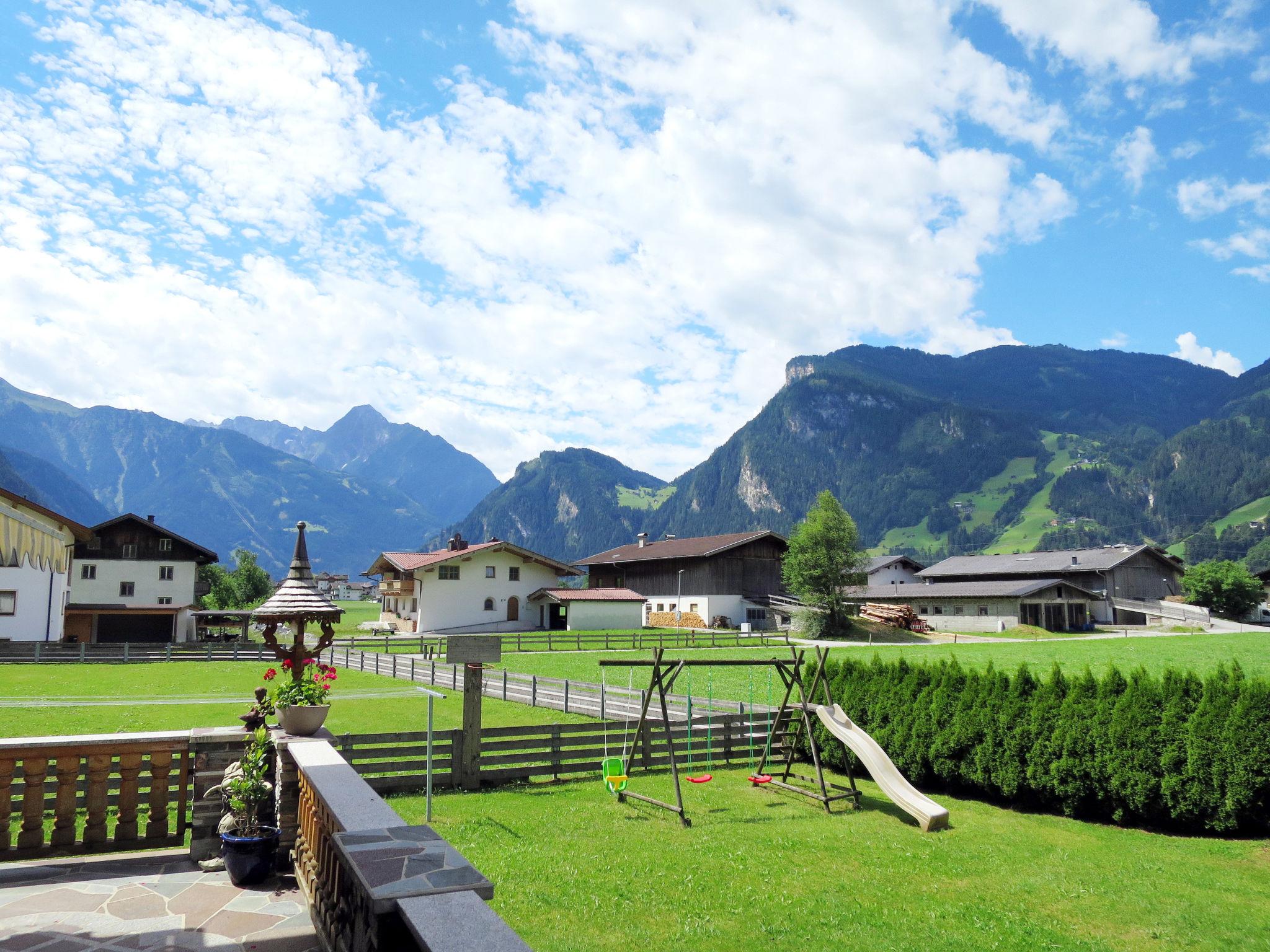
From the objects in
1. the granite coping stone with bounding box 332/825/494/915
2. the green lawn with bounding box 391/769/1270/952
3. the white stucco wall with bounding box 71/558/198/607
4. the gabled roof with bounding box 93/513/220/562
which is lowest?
the green lawn with bounding box 391/769/1270/952

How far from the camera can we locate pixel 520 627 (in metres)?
62.1

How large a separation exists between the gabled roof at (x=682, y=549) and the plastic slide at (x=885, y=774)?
48960 mm

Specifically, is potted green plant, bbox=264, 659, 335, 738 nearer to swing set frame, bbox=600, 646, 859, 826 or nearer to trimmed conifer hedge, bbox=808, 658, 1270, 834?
swing set frame, bbox=600, 646, 859, 826

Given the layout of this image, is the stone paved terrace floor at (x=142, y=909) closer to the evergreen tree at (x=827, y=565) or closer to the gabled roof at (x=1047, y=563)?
the evergreen tree at (x=827, y=565)

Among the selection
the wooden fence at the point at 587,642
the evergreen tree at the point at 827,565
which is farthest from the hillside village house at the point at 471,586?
the evergreen tree at the point at 827,565

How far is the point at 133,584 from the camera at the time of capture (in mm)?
56250

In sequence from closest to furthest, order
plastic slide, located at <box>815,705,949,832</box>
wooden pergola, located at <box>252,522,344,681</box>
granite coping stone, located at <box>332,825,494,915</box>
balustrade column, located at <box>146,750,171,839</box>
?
granite coping stone, located at <box>332,825,494,915</box> < balustrade column, located at <box>146,750,171,839</box> < wooden pergola, located at <box>252,522,344,681</box> < plastic slide, located at <box>815,705,949,832</box>

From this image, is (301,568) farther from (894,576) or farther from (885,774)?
(894,576)

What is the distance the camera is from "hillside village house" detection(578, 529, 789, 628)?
65.2m

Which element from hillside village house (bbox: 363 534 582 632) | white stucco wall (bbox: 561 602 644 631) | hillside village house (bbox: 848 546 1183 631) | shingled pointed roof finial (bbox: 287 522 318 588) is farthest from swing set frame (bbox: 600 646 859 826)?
white stucco wall (bbox: 561 602 644 631)

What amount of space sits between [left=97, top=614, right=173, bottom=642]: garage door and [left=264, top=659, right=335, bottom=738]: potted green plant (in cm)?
5798

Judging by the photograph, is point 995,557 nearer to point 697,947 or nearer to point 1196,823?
point 1196,823

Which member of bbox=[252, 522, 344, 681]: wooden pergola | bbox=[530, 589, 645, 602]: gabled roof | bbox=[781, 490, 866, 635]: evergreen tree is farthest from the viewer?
bbox=[530, 589, 645, 602]: gabled roof

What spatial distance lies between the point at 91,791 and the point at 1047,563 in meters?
79.4
